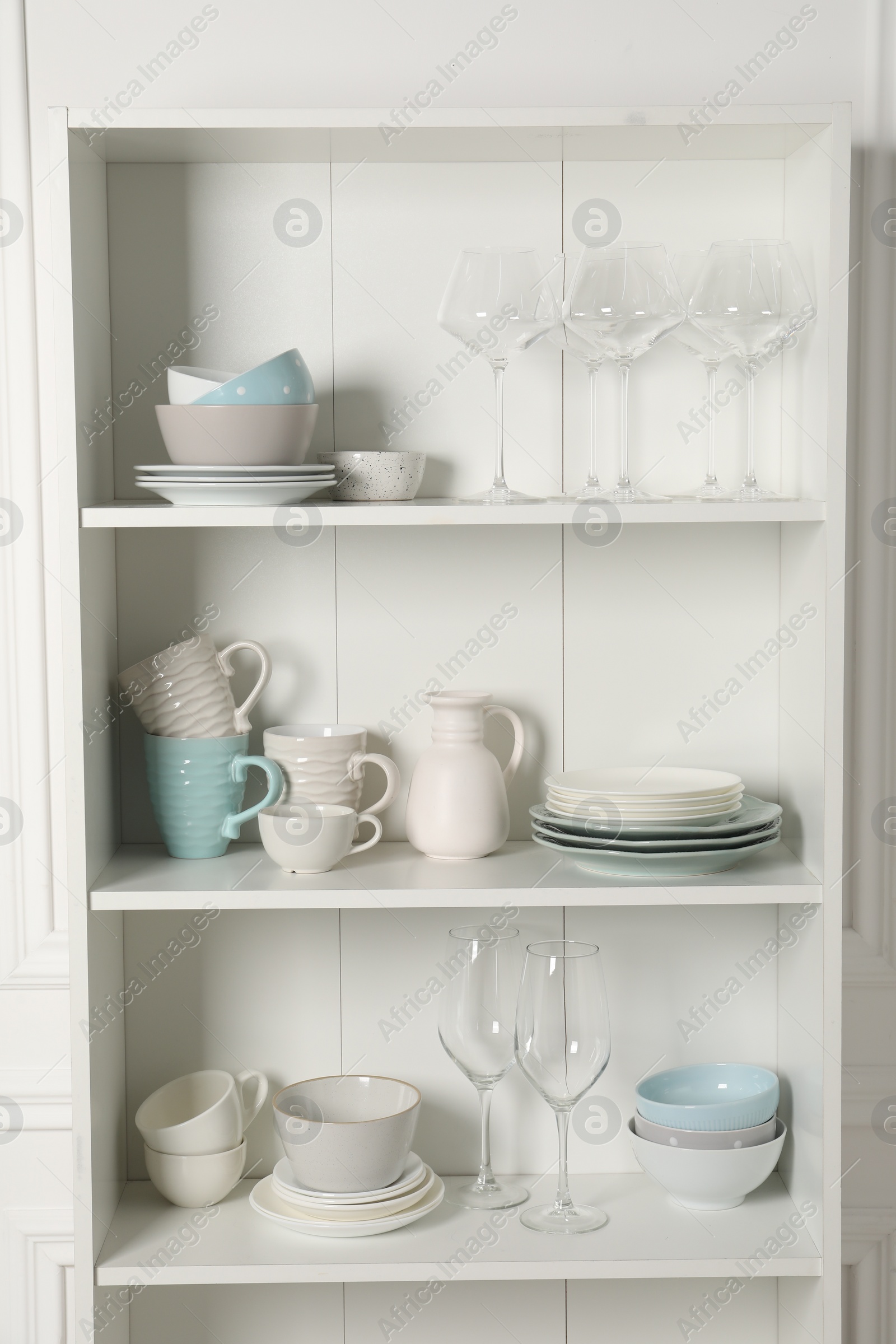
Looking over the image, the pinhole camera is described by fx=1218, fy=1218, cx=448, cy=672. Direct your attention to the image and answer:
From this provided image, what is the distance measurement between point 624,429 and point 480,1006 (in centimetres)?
67

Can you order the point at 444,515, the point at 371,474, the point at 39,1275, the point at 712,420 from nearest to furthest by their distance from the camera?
Result: the point at 444,515 → the point at 371,474 → the point at 712,420 → the point at 39,1275

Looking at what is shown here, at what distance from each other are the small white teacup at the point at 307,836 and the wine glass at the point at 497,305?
0.38m

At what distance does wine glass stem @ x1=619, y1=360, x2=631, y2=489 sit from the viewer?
1.33 meters

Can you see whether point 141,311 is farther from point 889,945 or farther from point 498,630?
point 889,945

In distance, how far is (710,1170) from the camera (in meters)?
1.35

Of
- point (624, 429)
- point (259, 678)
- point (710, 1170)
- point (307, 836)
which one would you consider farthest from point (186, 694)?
point (710, 1170)

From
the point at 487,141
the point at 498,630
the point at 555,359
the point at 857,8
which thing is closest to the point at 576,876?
the point at 498,630

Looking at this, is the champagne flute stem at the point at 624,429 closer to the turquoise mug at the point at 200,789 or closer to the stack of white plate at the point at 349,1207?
the turquoise mug at the point at 200,789

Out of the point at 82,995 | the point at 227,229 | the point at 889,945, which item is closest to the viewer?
the point at 82,995

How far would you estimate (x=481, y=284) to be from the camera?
1301mm

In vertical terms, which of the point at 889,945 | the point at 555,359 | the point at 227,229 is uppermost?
the point at 227,229

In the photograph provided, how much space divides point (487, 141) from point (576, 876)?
80cm

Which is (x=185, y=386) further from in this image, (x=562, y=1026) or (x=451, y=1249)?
(x=451, y=1249)

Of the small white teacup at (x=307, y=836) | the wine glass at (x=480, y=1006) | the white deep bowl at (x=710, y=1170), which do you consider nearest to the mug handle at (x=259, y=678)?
the small white teacup at (x=307, y=836)
